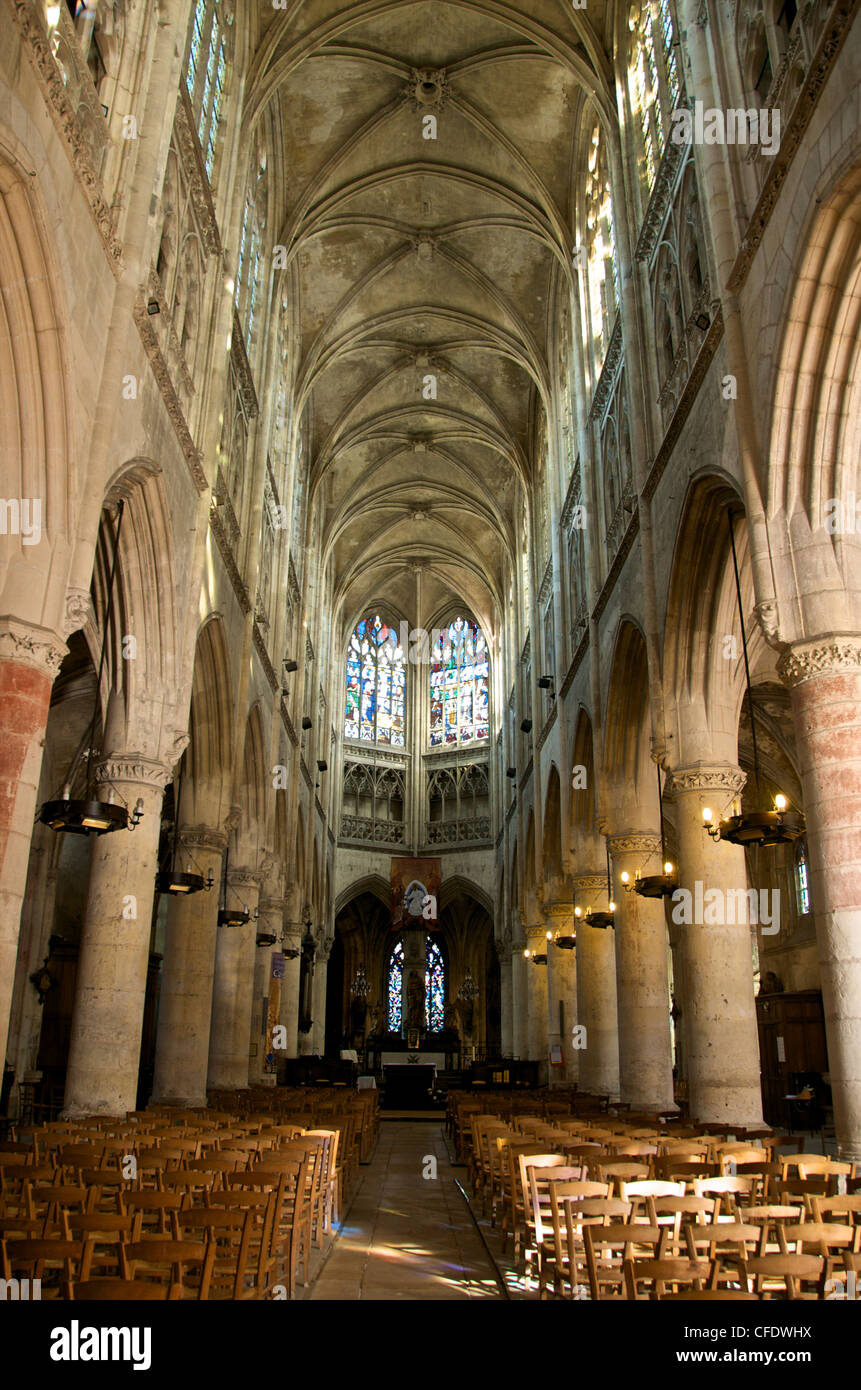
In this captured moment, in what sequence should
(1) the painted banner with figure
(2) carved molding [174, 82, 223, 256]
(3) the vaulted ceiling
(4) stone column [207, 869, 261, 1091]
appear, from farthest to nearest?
(1) the painted banner with figure, (3) the vaulted ceiling, (4) stone column [207, 869, 261, 1091], (2) carved molding [174, 82, 223, 256]

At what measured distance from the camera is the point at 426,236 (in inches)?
1056

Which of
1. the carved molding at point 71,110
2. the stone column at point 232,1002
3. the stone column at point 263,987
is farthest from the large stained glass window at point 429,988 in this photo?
the carved molding at point 71,110

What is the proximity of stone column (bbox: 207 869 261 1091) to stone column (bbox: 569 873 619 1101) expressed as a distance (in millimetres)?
6948

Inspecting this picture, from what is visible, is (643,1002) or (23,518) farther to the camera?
(643,1002)

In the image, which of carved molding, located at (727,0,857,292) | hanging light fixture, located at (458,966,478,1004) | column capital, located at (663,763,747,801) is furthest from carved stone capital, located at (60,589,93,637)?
hanging light fixture, located at (458,966,478,1004)

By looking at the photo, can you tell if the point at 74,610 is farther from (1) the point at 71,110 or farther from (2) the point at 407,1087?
(2) the point at 407,1087

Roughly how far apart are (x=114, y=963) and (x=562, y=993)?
52.9 ft

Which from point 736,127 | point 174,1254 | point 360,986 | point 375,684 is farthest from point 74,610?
point 360,986

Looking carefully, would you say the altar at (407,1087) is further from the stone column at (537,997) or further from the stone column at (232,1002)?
the stone column at (232,1002)

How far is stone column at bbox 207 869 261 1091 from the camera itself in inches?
809

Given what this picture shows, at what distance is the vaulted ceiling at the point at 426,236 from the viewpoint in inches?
845

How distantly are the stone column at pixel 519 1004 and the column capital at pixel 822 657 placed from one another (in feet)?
81.4
